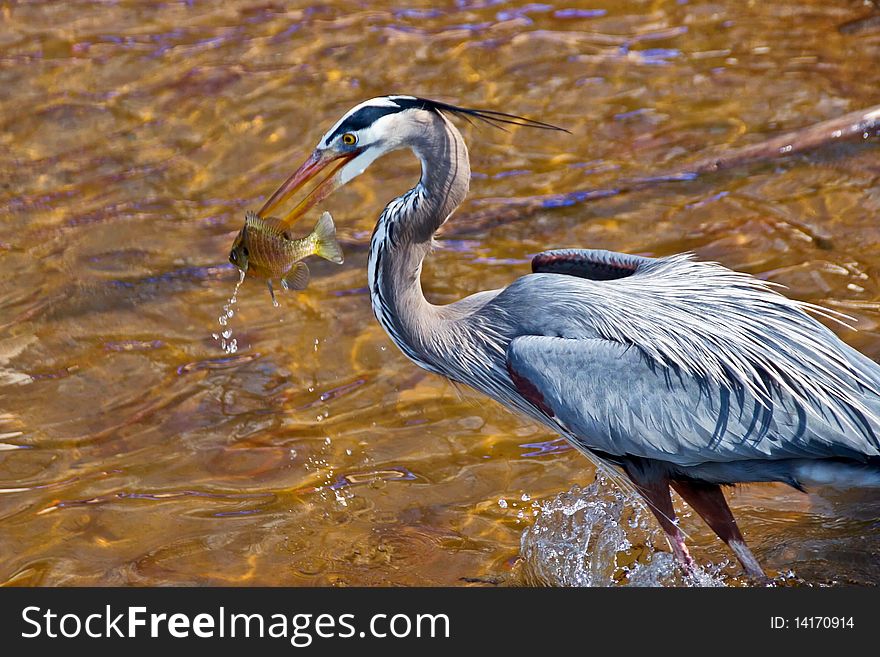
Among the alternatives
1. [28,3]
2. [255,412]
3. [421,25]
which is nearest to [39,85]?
[28,3]

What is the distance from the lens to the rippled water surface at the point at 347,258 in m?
4.58

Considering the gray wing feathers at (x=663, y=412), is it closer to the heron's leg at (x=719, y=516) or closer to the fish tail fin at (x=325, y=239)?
the heron's leg at (x=719, y=516)

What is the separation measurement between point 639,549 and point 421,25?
5.09 meters

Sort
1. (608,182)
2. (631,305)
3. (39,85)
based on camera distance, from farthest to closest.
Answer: (39,85), (608,182), (631,305)

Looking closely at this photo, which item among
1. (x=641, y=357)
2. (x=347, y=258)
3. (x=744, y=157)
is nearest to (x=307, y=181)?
(x=641, y=357)

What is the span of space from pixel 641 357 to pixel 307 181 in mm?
1349

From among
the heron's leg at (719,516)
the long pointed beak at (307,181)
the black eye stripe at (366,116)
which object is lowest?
the heron's leg at (719,516)

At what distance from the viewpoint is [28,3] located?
8.83m

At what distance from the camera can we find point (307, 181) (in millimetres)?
4207

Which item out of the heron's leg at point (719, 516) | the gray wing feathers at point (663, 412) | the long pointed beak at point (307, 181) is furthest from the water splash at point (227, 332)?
the heron's leg at point (719, 516)

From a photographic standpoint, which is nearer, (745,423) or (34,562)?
(745,423)

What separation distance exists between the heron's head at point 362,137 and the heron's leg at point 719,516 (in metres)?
1.39

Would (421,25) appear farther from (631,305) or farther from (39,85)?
(631,305)
